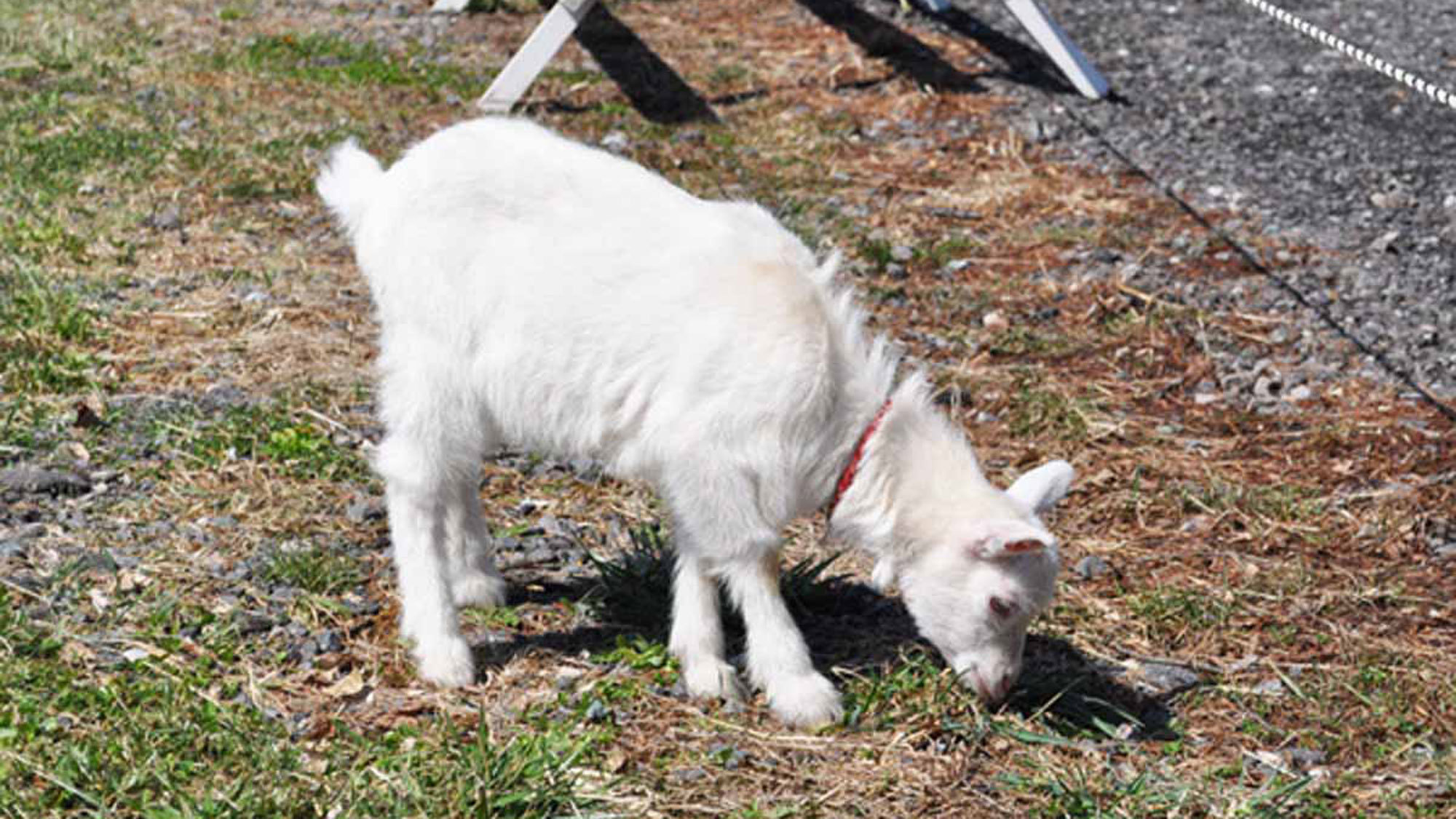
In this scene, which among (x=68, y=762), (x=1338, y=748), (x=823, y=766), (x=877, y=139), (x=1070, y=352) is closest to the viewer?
(x=68, y=762)

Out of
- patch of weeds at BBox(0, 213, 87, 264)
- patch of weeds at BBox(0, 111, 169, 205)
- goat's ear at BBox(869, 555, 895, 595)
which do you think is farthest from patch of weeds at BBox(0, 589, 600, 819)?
patch of weeds at BBox(0, 111, 169, 205)

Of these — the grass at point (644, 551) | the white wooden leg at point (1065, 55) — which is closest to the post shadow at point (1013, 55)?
the white wooden leg at point (1065, 55)

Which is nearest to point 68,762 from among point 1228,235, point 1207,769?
point 1207,769

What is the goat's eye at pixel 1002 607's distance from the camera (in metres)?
4.55

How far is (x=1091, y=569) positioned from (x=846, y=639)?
97cm

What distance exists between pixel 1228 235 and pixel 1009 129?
182 cm

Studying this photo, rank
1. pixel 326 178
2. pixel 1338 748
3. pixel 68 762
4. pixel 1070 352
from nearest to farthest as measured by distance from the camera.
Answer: pixel 68 762 < pixel 1338 748 < pixel 326 178 < pixel 1070 352

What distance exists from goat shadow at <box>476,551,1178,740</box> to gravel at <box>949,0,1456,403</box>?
91.1 inches

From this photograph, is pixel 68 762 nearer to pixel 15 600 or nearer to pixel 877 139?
pixel 15 600

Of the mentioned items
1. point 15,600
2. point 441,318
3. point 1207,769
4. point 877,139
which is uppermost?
point 441,318

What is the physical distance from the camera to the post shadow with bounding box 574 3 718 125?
10.1 meters

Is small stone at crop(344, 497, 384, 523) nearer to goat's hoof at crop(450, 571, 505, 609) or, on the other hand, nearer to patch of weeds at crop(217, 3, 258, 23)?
goat's hoof at crop(450, 571, 505, 609)

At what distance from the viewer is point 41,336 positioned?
21.7ft

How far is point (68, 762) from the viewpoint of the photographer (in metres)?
3.94
